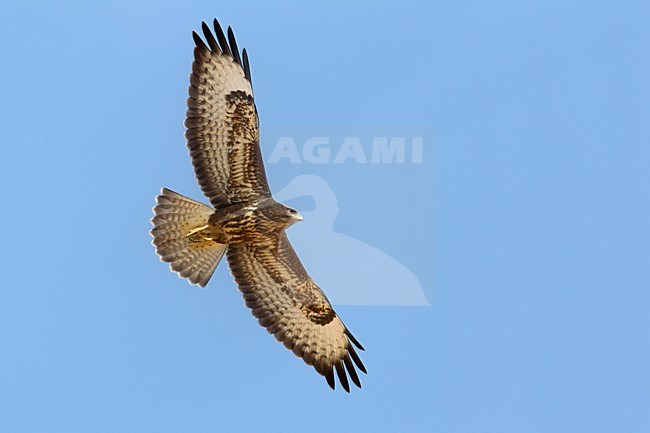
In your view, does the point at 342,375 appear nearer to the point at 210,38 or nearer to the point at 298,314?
the point at 298,314

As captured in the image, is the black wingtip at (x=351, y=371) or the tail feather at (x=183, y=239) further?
the black wingtip at (x=351, y=371)

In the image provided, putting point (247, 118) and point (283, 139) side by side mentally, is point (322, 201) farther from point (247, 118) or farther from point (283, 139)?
point (247, 118)

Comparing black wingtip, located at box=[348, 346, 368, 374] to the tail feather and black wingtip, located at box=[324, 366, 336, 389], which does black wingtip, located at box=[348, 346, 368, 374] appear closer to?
black wingtip, located at box=[324, 366, 336, 389]

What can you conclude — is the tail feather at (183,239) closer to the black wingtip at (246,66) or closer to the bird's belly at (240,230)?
the bird's belly at (240,230)

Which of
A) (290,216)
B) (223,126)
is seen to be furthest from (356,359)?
(223,126)

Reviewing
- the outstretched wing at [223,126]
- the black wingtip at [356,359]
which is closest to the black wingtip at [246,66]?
the outstretched wing at [223,126]

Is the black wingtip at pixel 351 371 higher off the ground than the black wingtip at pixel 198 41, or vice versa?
the black wingtip at pixel 198 41

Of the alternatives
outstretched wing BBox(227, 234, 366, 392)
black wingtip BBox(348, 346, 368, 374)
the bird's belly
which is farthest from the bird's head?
black wingtip BBox(348, 346, 368, 374)

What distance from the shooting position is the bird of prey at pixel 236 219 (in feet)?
22.5

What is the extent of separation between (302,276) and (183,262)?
2.13ft

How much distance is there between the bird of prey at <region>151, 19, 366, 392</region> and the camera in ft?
22.5

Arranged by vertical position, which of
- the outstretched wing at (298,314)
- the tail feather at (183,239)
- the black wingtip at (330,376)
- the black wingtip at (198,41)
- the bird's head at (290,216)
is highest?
the black wingtip at (198,41)

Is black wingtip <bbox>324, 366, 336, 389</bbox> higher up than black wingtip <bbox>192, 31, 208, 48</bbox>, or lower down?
lower down

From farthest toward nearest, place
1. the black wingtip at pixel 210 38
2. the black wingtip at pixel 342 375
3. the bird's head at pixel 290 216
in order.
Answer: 1. the black wingtip at pixel 342 375
2. the black wingtip at pixel 210 38
3. the bird's head at pixel 290 216
